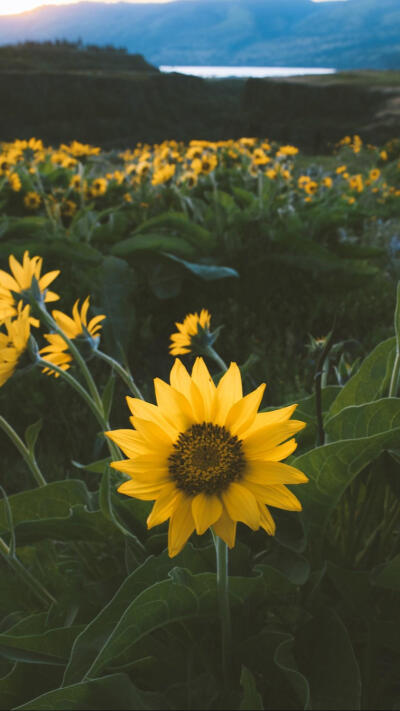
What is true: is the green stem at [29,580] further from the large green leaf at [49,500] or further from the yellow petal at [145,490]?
the yellow petal at [145,490]

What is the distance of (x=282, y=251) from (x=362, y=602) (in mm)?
2376

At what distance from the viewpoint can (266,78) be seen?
23.4 m

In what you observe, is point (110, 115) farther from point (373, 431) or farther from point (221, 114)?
point (373, 431)

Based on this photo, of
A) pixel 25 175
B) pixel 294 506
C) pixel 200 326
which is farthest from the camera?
pixel 25 175

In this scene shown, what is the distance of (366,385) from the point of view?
1.17 metres

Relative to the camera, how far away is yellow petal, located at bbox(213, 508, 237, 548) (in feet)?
2.27

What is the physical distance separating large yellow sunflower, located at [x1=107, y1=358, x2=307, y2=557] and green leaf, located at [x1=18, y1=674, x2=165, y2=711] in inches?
12.4

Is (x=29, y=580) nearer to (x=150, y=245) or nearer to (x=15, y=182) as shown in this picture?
(x=150, y=245)

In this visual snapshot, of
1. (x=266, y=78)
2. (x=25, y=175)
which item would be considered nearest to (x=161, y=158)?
(x=25, y=175)

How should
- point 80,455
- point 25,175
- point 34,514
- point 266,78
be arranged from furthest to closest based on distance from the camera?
point 266,78
point 25,175
point 80,455
point 34,514

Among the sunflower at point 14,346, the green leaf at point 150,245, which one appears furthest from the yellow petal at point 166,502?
the green leaf at point 150,245

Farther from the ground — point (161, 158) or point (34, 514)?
point (161, 158)

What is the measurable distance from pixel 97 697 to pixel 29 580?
0.30m

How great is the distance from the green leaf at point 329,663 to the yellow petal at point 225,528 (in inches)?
16.7
